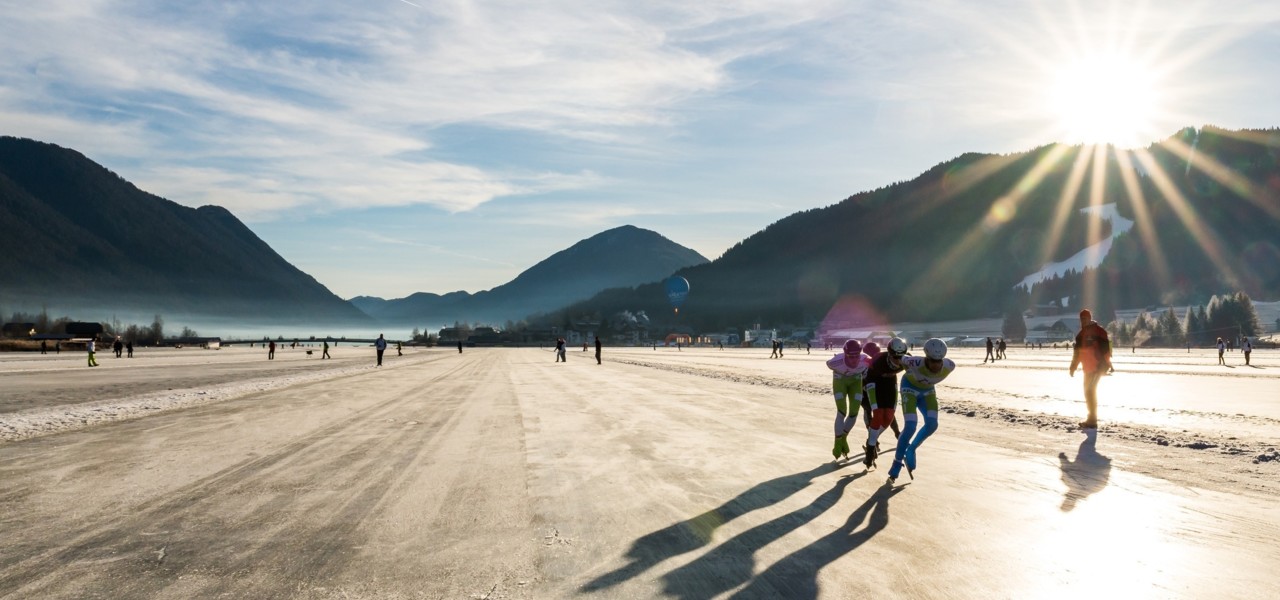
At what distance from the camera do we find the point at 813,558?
233 inches

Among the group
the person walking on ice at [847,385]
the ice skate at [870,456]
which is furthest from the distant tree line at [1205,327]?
the ice skate at [870,456]

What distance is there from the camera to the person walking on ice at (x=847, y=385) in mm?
10562

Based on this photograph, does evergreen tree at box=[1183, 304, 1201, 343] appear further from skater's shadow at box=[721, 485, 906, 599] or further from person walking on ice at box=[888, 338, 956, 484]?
skater's shadow at box=[721, 485, 906, 599]

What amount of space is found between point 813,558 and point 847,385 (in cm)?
514

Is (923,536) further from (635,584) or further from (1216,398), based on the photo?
(1216,398)

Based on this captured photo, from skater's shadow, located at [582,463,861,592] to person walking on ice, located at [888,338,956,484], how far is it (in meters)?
0.91

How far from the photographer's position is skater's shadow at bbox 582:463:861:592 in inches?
220

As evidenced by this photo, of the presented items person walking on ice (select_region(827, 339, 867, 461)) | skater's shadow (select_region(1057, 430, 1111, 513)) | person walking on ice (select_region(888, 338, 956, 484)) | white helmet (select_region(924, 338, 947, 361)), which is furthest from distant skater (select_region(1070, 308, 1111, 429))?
white helmet (select_region(924, 338, 947, 361))

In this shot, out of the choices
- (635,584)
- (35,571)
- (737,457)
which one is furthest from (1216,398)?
(35,571)

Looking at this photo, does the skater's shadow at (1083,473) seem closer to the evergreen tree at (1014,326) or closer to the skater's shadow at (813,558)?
the skater's shadow at (813,558)

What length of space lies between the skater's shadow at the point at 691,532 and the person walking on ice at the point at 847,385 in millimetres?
1491

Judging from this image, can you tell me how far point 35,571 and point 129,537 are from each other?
38.8 inches

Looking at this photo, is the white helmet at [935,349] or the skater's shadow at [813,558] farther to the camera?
the white helmet at [935,349]

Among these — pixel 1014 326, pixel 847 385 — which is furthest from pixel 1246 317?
pixel 847 385
